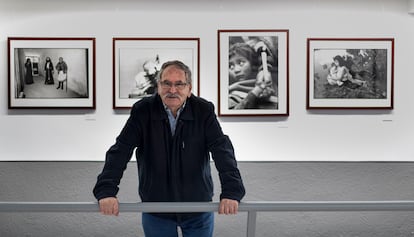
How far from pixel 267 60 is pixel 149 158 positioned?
2.21 meters

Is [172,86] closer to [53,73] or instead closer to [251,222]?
[251,222]

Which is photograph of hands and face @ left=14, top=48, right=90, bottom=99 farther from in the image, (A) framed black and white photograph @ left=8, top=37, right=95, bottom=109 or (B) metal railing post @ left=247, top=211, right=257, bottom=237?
(B) metal railing post @ left=247, top=211, right=257, bottom=237

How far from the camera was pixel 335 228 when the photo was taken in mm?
4781

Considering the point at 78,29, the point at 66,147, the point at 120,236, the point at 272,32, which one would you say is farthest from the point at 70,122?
the point at 272,32

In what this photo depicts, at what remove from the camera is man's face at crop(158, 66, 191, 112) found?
2531 millimetres

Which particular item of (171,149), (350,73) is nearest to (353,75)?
(350,73)

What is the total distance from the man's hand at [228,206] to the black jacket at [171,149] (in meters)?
0.14

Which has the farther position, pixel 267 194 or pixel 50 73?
pixel 267 194

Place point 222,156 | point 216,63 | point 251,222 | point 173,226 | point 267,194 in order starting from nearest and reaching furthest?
1. point 251,222
2. point 222,156
3. point 173,226
4. point 216,63
5. point 267,194

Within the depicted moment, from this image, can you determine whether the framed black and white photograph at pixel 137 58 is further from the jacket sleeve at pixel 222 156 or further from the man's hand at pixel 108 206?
the man's hand at pixel 108 206

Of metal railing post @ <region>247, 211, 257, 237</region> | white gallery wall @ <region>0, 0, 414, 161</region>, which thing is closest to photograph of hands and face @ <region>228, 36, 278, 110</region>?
white gallery wall @ <region>0, 0, 414, 161</region>

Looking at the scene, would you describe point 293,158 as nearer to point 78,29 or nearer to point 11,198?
point 78,29

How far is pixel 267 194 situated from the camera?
477 cm

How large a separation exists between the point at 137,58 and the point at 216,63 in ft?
2.39
